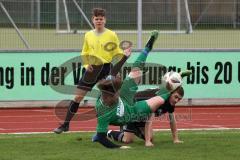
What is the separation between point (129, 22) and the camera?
2027cm

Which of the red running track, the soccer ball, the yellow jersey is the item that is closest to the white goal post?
the red running track

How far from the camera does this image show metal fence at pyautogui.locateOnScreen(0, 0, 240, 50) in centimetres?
1967

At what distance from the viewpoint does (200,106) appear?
67.1ft

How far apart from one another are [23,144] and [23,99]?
24.6 ft

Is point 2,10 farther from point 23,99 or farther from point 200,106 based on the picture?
point 200,106

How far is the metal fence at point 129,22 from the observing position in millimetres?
19672

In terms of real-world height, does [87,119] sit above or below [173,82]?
below

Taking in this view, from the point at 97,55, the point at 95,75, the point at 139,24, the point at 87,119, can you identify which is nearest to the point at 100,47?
the point at 97,55

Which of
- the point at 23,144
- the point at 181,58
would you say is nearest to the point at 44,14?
the point at 181,58

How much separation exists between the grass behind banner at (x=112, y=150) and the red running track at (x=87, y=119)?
1.96 metres

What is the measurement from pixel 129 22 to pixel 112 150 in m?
9.35

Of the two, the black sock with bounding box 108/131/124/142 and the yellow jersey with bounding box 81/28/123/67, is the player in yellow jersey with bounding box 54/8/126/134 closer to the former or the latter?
the yellow jersey with bounding box 81/28/123/67

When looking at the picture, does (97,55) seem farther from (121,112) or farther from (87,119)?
(87,119)

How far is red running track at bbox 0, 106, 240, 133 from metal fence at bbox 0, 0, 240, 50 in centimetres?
180
